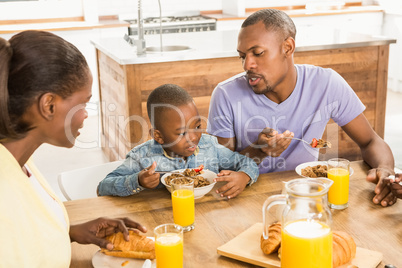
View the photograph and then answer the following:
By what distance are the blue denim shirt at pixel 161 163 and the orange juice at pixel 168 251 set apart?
0.51m

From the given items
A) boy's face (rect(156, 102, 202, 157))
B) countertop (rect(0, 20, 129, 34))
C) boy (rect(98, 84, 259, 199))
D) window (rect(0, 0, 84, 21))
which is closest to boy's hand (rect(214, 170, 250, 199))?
boy (rect(98, 84, 259, 199))

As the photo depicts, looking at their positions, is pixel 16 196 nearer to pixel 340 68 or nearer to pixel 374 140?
pixel 374 140

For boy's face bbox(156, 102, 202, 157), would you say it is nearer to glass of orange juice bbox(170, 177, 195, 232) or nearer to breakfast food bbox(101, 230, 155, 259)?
glass of orange juice bbox(170, 177, 195, 232)

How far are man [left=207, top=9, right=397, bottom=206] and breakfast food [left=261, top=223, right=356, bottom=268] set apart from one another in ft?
2.78

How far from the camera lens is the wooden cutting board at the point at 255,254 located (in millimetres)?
1273

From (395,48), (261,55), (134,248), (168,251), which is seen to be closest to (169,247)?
(168,251)

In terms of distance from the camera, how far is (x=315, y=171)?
5.95 ft

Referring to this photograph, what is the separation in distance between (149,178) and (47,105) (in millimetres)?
593

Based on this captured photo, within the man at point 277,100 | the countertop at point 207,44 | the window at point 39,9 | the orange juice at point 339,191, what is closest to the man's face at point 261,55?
the man at point 277,100

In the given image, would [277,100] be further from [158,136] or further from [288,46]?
[158,136]

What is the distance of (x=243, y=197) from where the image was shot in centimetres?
175

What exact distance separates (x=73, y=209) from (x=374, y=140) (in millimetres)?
1262

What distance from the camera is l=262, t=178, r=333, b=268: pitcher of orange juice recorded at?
1.09 m

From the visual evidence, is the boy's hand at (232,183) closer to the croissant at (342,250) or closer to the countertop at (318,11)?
the croissant at (342,250)
